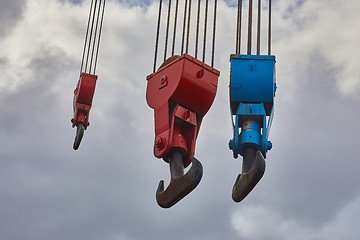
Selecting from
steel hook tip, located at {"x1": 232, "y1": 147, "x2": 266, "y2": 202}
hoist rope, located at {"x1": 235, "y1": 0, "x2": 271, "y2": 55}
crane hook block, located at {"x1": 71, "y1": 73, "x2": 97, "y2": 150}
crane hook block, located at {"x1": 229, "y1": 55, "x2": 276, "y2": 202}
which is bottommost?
steel hook tip, located at {"x1": 232, "y1": 147, "x2": 266, "y2": 202}

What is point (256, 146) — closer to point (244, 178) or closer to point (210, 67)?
point (244, 178)

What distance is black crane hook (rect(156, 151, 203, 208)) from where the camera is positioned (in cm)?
986

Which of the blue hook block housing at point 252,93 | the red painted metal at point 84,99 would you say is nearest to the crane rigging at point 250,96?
the blue hook block housing at point 252,93

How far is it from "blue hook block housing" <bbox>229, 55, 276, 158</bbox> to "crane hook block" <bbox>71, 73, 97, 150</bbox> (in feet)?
20.4

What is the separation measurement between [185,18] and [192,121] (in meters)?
1.68

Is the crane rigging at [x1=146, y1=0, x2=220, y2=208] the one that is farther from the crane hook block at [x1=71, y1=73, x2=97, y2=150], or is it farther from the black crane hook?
the crane hook block at [x1=71, y1=73, x2=97, y2=150]

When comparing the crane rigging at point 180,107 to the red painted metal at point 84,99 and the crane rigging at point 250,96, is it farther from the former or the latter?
the red painted metal at point 84,99

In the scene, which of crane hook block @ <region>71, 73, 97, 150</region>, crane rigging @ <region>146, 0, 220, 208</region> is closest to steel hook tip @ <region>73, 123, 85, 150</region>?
crane hook block @ <region>71, 73, 97, 150</region>

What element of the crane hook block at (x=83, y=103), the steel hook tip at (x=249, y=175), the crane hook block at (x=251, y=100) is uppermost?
the crane hook block at (x=83, y=103)

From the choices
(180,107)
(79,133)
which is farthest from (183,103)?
(79,133)

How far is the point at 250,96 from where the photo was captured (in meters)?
10.3

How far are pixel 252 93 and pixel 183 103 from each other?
1019mm

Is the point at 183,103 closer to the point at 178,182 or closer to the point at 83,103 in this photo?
the point at 178,182

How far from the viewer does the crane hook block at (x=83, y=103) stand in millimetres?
15930
